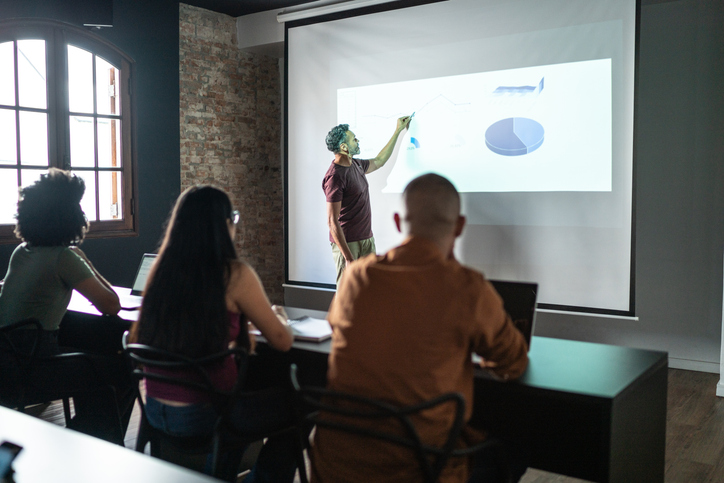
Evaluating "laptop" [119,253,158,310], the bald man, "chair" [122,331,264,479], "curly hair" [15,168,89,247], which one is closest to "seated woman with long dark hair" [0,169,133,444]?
"curly hair" [15,168,89,247]

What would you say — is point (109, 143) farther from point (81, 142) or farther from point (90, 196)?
point (90, 196)

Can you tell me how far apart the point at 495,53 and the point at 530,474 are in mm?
3072

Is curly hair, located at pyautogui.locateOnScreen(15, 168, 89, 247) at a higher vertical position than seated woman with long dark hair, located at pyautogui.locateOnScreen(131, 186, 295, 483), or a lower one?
higher

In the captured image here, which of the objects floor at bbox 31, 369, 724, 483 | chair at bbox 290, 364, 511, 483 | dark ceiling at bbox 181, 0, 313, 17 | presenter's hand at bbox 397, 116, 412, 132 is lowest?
floor at bbox 31, 369, 724, 483

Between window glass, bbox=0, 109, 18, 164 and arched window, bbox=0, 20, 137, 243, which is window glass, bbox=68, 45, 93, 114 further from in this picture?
window glass, bbox=0, 109, 18, 164

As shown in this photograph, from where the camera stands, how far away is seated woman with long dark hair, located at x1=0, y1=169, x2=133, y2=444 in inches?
95.1

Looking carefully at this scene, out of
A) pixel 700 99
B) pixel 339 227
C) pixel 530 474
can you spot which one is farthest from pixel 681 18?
pixel 530 474

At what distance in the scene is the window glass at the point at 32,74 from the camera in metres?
4.62

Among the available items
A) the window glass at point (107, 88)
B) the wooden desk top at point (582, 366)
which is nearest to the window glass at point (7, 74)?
the window glass at point (107, 88)

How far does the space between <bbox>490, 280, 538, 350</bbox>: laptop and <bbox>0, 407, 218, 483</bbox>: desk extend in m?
1.27

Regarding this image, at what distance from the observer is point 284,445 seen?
2.10 m

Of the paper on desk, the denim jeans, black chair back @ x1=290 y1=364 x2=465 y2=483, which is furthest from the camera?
the paper on desk

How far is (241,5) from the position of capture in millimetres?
5887

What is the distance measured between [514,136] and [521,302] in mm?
2872
